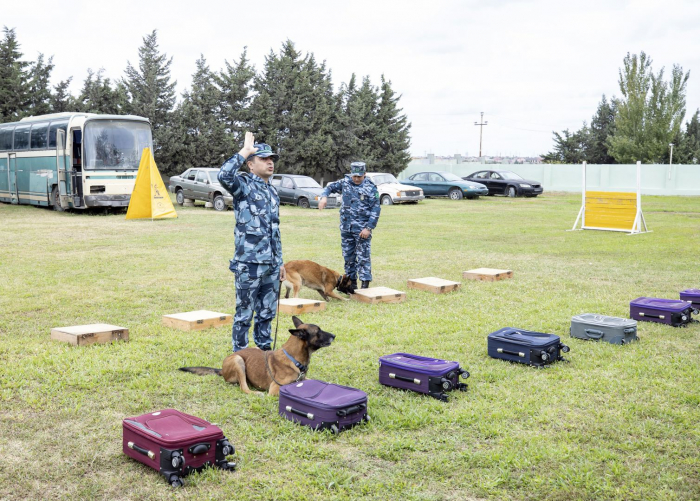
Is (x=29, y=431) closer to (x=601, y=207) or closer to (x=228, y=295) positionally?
(x=228, y=295)

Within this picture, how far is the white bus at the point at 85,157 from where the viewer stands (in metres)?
20.4

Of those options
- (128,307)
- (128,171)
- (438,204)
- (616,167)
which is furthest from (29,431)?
(616,167)

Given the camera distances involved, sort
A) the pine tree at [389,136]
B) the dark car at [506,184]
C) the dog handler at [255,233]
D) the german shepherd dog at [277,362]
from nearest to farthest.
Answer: the german shepherd dog at [277,362] → the dog handler at [255,233] → the dark car at [506,184] → the pine tree at [389,136]

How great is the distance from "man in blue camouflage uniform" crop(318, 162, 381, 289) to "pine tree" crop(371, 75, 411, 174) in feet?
115

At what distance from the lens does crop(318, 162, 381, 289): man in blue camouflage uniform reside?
8641mm

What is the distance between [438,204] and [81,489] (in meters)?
26.2

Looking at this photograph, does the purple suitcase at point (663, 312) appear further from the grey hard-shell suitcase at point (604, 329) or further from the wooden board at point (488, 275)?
the wooden board at point (488, 275)

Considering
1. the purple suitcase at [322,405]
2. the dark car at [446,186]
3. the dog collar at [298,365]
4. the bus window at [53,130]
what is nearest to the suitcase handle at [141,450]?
the purple suitcase at [322,405]

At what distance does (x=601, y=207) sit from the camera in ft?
58.2

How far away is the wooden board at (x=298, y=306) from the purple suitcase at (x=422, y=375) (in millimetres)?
2540

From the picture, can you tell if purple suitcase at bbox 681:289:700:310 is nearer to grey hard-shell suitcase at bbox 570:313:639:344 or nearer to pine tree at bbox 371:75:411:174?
grey hard-shell suitcase at bbox 570:313:639:344

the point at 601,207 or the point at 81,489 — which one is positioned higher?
the point at 601,207

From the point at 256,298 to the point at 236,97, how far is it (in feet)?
119

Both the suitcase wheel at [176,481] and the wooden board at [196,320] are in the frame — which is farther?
the wooden board at [196,320]
